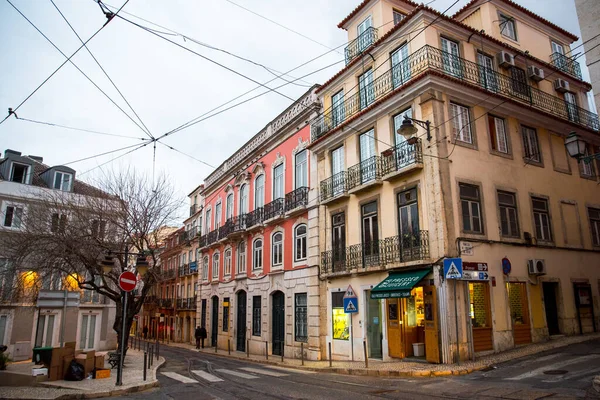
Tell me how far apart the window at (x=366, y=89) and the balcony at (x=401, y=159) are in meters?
2.85

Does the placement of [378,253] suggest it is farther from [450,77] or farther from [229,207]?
[229,207]

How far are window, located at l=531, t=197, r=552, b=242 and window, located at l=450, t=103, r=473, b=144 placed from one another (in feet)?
13.2

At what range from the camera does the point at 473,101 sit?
15695 millimetres

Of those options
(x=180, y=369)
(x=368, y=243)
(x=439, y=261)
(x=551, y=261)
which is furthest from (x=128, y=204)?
(x=551, y=261)

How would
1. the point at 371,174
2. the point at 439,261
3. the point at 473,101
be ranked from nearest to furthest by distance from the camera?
the point at 439,261 < the point at 473,101 < the point at 371,174

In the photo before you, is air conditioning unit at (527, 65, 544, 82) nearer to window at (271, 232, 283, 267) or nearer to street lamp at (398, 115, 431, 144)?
street lamp at (398, 115, 431, 144)

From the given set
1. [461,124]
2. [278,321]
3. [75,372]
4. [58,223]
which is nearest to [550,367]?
[461,124]

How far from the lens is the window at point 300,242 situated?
20984 mm

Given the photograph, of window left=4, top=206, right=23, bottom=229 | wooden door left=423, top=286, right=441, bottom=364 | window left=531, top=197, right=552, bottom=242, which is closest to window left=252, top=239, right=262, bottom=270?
wooden door left=423, top=286, right=441, bottom=364

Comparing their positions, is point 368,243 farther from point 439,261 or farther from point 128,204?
point 128,204

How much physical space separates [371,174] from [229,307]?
1509 cm

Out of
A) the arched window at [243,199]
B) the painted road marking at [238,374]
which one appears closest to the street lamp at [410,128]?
the painted road marking at [238,374]

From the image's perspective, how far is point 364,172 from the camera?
678 inches

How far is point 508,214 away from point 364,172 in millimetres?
5338
